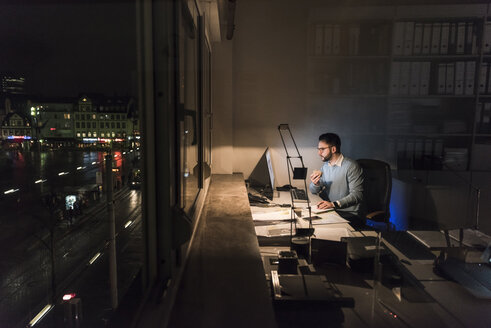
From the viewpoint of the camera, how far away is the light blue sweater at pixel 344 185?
97.1 inches

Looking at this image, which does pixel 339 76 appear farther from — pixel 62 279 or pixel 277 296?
pixel 62 279

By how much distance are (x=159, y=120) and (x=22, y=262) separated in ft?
41.3

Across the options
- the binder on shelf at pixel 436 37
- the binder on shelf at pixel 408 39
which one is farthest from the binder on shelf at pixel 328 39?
the binder on shelf at pixel 436 37

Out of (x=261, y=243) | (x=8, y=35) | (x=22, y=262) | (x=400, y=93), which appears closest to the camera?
(x=8, y=35)

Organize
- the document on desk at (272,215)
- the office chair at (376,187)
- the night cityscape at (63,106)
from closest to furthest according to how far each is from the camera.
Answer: the night cityscape at (63,106), the document on desk at (272,215), the office chair at (376,187)

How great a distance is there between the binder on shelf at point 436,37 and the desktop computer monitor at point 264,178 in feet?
6.18

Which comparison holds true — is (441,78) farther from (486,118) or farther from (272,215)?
(272,215)

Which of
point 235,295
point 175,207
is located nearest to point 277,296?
point 235,295

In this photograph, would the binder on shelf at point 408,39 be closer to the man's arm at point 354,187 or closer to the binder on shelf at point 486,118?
the binder on shelf at point 486,118

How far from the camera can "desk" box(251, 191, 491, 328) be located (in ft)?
3.21

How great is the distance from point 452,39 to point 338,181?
1803mm

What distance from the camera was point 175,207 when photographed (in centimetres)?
82

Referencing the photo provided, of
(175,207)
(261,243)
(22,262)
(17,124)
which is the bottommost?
(22,262)

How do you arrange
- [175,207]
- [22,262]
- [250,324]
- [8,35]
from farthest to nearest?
[22,262] < [8,35] < [175,207] < [250,324]
